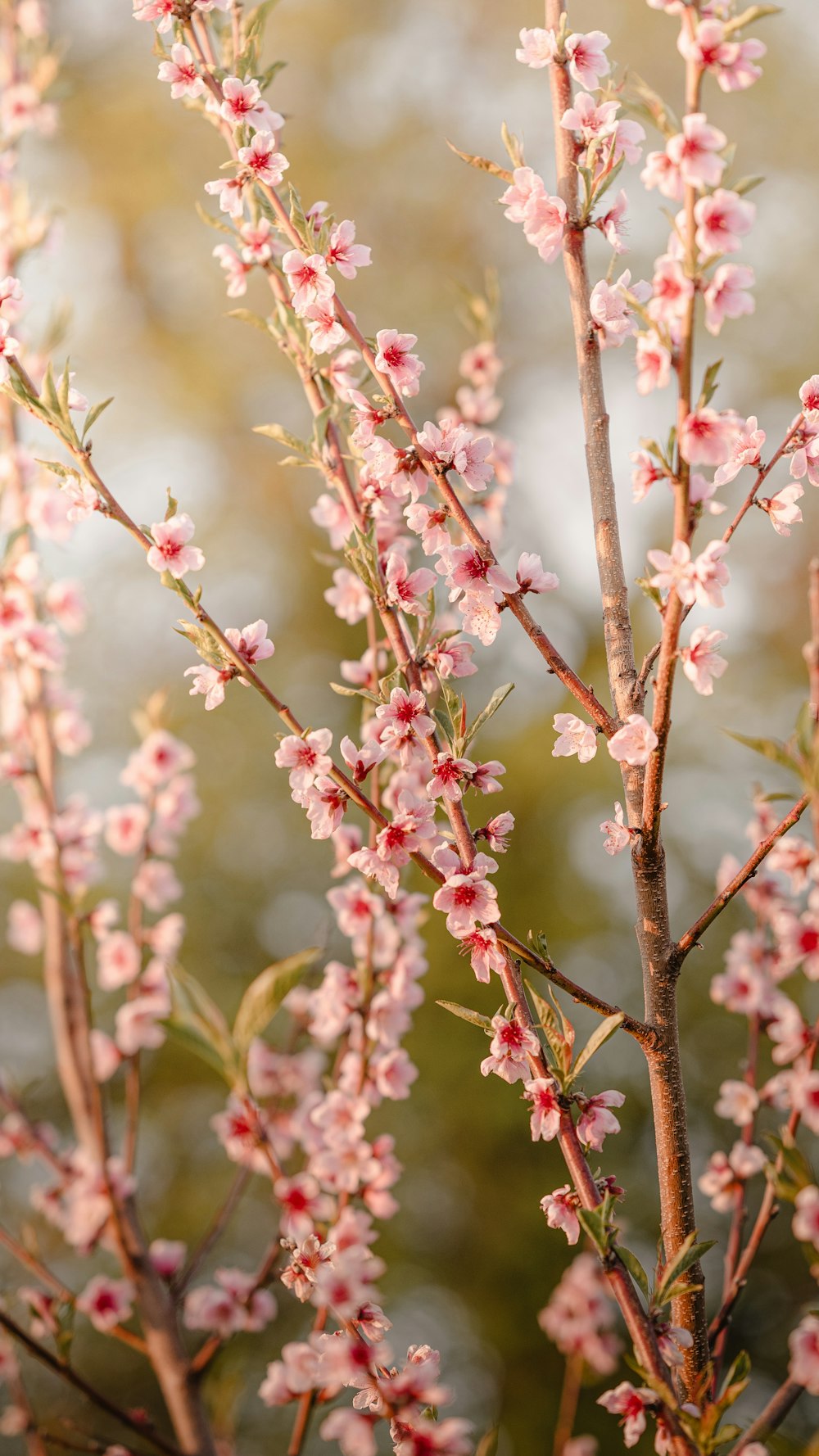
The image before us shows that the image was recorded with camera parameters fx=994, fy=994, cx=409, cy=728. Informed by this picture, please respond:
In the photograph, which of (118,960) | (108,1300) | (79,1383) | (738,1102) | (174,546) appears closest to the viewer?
(174,546)

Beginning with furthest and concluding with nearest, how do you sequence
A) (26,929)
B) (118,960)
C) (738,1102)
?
(26,929), (118,960), (738,1102)

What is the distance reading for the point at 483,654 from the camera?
301 centimetres

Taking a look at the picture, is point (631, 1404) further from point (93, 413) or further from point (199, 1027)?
point (93, 413)

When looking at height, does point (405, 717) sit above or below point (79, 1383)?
above

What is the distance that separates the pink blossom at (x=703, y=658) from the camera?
1.86 ft

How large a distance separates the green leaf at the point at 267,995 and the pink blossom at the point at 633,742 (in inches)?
12.8

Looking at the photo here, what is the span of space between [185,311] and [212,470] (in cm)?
92

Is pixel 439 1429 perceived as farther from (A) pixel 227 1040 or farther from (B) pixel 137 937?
(B) pixel 137 937

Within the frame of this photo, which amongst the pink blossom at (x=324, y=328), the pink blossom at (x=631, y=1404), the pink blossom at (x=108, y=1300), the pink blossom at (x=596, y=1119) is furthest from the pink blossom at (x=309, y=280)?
the pink blossom at (x=108, y=1300)

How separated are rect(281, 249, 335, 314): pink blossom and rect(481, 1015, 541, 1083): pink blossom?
478mm

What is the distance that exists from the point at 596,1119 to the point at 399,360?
20.3 inches

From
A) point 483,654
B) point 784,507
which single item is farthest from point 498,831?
point 483,654

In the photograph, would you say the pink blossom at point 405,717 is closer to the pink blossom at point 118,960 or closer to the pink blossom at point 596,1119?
the pink blossom at point 596,1119

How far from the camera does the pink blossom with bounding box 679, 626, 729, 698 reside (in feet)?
1.86
